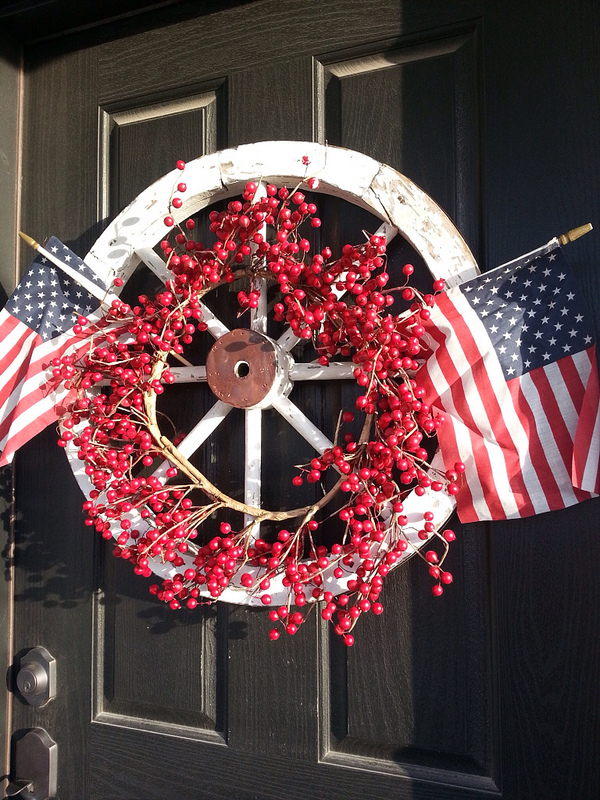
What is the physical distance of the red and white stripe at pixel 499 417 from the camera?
0.97m

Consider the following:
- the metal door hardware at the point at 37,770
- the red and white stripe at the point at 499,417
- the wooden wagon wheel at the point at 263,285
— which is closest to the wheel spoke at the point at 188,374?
the wooden wagon wheel at the point at 263,285

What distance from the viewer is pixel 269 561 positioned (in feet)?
3.34

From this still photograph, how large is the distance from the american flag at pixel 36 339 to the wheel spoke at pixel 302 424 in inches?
15.8

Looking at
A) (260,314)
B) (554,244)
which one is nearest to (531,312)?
(554,244)

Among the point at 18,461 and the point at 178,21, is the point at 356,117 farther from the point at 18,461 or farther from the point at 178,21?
the point at 18,461

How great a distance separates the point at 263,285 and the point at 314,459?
361 millimetres

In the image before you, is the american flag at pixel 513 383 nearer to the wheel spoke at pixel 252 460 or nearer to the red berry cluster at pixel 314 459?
the red berry cluster at pixel 314 459

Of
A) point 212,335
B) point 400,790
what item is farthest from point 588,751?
point 212,335

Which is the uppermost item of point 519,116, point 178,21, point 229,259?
point 178,21

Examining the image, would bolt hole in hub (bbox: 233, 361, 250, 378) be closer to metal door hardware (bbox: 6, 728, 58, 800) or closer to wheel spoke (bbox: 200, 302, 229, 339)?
wheel spoke (bbox: 200, 302, 229, 339)

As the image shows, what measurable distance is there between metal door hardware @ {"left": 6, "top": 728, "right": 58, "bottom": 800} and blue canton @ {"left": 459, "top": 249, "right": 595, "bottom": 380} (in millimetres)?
1205

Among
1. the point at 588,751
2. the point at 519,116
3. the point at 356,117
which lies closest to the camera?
the point at 588,751

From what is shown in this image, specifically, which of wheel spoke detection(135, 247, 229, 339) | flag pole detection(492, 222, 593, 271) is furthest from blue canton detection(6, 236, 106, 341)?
flag pole detection(492, 222, 593, 271)

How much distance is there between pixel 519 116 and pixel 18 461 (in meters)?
1.24
